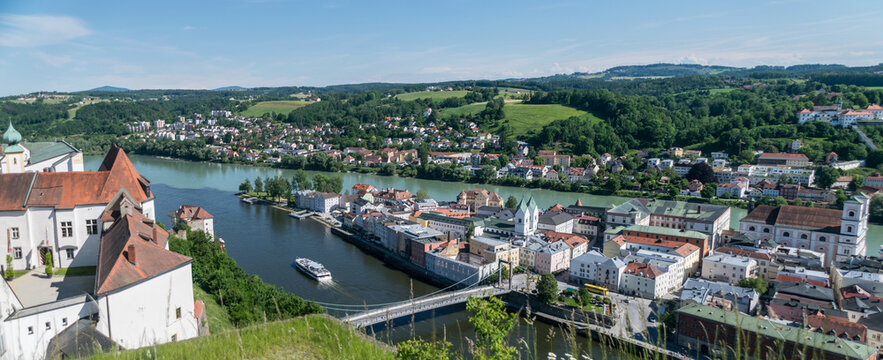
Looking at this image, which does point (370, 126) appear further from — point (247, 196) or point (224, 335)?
point (224, 335)

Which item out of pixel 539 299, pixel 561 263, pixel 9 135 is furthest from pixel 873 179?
pixel 9 135

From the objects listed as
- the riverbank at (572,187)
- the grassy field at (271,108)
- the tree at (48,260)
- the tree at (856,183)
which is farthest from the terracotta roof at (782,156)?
the grassy field at (271,108)

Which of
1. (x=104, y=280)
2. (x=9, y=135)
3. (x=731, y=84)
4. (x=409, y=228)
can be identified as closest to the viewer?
(x=104, y=280)

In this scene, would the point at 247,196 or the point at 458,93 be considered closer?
the point at 247,196

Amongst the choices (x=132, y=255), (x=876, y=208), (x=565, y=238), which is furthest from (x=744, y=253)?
(x=132, y=255)

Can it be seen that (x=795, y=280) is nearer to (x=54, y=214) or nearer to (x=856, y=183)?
(x=54, y=214)

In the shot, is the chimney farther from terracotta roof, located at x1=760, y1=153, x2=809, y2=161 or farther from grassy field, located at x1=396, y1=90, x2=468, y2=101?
grassy field, located at x1=396, y1=90, x2=468, y2=101

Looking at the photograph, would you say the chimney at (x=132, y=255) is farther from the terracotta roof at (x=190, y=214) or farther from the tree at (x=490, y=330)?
the terracotta roof at (x=190, y=214)
